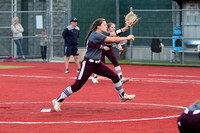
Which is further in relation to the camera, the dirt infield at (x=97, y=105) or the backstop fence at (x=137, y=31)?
the backstop fence at (x=137, y=31)

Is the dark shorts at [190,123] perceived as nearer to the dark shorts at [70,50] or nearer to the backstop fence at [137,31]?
the dark shorts at [70,50]

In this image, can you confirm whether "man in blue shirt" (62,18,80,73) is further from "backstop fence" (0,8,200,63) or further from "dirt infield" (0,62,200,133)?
"backstop fence" (0,8,200,63)

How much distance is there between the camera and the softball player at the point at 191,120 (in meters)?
5.58

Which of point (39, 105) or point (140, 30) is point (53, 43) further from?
point (39, 105)

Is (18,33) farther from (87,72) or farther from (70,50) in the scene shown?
(87,72)

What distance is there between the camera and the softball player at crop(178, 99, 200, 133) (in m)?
5.58

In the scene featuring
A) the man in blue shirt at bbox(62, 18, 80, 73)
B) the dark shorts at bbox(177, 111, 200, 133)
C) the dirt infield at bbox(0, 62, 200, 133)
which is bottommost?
the dirt infield at bbox(0, 62, 200, 133)

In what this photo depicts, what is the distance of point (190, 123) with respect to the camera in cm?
561

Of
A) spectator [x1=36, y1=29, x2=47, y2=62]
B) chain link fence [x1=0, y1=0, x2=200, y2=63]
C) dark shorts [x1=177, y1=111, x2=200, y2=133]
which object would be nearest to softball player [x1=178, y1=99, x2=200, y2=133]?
dark shorts [x1=177, y1=111, x2=200, y2=133]

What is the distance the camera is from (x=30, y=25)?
31.0 meters

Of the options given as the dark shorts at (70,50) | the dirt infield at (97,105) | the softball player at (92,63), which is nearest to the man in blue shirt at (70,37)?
the dark shorts at (70,50)

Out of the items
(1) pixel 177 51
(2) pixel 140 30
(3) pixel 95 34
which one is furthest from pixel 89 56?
(2) pixel 140 30

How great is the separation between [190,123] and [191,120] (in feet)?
0.12

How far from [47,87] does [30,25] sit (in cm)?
1534
